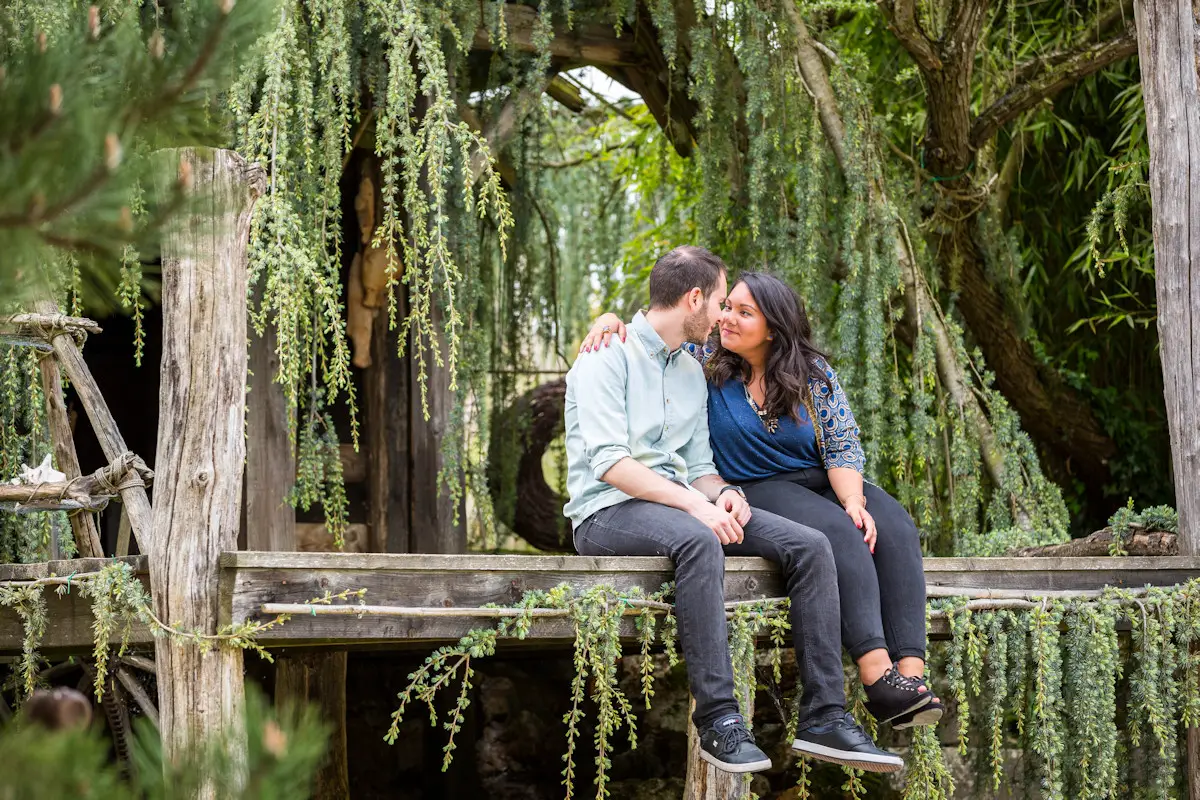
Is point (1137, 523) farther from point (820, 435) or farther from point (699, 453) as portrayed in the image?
point (699, 453)

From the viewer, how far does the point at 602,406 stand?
315 centimetres

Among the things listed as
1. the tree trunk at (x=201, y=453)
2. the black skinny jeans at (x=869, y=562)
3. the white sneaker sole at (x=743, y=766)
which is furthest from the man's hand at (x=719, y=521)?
the tree trunk at (x=201, y=453)

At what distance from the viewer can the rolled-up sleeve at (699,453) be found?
135 inches

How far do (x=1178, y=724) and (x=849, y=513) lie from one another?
1.86m

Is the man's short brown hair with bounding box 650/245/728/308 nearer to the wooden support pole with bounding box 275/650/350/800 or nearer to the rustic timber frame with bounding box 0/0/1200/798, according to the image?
the rustic timber frame with bounding box 0/0/1200/798

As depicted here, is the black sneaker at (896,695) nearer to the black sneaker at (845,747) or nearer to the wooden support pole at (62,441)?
the black sneaker at (845,747)

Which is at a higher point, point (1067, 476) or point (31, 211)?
point (31, 211)

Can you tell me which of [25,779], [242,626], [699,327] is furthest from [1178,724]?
[25,779]

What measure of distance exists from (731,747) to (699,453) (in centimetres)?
89

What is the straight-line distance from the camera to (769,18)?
4832mm

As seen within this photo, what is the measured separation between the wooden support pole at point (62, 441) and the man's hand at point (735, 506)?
1.75m

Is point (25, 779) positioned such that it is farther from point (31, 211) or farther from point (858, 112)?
point (858, 112)

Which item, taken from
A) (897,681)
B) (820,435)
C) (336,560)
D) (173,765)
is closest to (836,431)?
(820,435)

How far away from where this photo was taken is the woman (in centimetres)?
320
